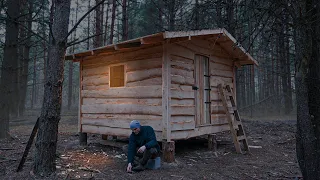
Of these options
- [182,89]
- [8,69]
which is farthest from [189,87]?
[8,69]

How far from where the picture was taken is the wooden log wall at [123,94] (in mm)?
7145

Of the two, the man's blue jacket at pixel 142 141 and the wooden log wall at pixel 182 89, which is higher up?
the wooden log wall at pixel 182 89

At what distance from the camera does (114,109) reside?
323 inches

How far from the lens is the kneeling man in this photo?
5941 millimetres

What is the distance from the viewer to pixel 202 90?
27.1 feet

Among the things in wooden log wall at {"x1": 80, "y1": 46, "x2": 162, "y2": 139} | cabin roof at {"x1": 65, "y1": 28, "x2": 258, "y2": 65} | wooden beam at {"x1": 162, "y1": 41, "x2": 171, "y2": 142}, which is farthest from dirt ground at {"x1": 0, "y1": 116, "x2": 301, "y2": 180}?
cabin roof at {"x1": 65, "y1": 28, "x2": 258, "y2": 65}

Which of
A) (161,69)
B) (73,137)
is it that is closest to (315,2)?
(161,69)

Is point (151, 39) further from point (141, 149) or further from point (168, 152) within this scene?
point (168, 152)

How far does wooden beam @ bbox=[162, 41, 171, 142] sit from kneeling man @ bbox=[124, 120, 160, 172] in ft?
2.05

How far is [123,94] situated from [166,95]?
1.79m

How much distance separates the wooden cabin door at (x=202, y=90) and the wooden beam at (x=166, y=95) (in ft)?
4.62

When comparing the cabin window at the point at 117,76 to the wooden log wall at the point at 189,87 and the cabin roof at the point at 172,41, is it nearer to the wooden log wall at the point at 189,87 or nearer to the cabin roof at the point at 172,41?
the cabin roof at the point at 172,41

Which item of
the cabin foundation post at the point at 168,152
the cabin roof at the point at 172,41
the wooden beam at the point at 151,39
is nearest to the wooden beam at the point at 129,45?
the cabin roof at the point at 172,41

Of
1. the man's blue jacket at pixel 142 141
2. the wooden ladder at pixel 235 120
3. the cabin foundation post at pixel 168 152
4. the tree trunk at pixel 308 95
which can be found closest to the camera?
the tree trunk at pixel 308 95
